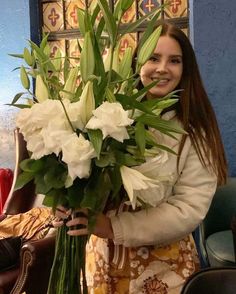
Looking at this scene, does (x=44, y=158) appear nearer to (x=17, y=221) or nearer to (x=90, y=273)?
(x=90, y=273)

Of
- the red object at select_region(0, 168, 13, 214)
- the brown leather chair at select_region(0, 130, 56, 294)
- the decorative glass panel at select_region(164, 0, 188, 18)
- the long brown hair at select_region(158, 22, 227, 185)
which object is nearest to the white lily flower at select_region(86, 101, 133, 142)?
the long brown hair at select_region(158, 22, 227, 185)

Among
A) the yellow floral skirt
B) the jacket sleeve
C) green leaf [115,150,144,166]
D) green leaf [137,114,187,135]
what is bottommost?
the yellow floral skirt

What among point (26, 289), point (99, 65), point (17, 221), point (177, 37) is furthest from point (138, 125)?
point (17, 221)

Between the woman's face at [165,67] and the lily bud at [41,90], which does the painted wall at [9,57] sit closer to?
the woman's face at [165,67]

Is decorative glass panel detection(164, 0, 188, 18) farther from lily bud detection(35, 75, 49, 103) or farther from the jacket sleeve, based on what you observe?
lily bud detection(35, 75, 49, 103)

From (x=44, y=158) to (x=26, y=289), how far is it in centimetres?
114

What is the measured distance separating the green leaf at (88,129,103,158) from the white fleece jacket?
243 mm

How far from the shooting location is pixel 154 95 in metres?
1.09

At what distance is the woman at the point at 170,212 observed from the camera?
0.96 metres

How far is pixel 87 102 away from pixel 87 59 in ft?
0.26

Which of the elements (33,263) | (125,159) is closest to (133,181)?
(125,159)

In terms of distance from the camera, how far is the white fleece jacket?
958 mm

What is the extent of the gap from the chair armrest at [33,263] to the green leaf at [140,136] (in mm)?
1100

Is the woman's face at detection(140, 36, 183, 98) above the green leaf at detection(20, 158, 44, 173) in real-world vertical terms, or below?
above
